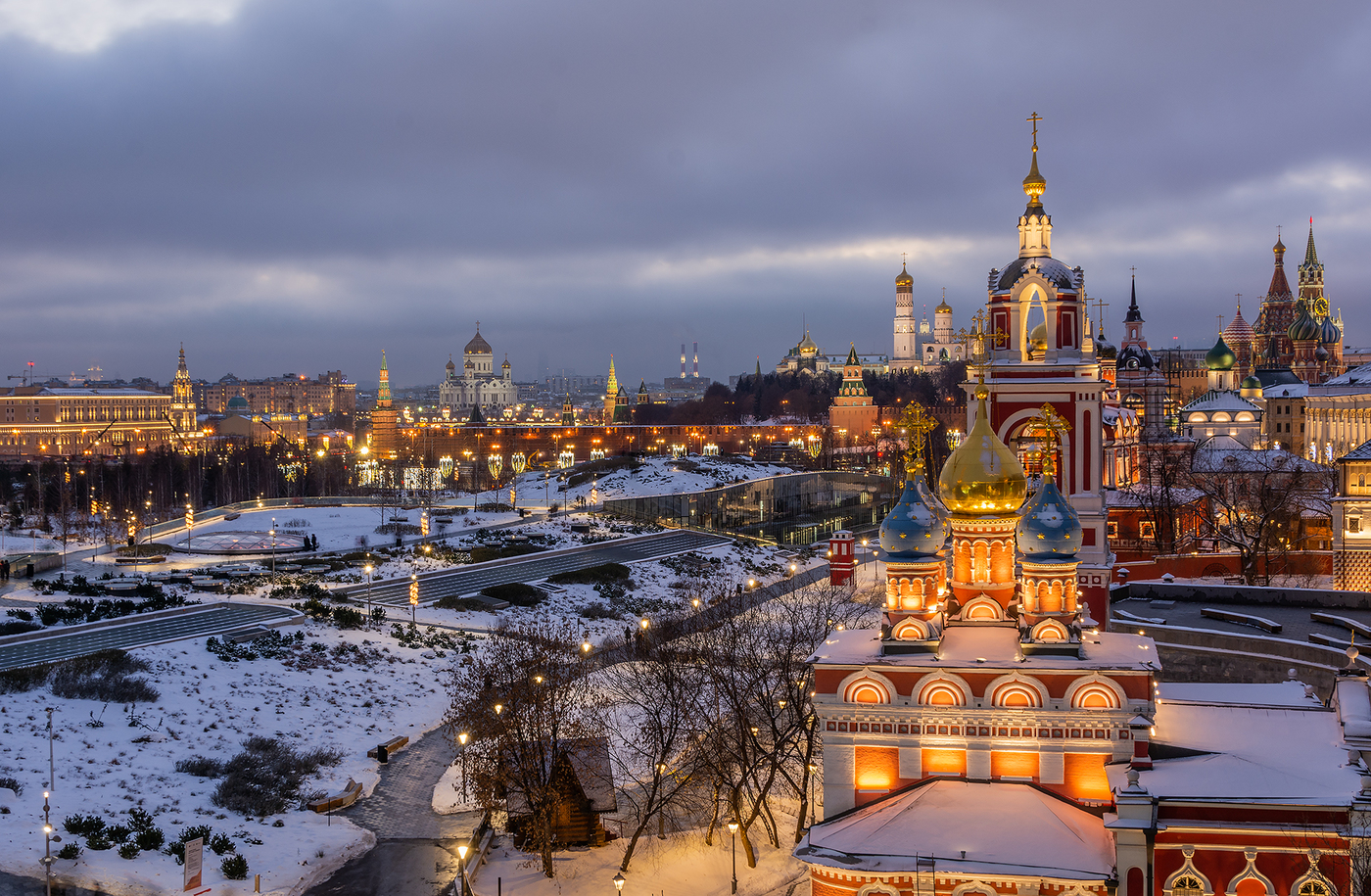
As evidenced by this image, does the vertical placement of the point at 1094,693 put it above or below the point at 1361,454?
below

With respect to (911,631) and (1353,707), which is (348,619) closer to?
(911,631)

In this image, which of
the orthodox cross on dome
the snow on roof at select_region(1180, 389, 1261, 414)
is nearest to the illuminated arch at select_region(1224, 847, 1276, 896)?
the orthodox cross on dome

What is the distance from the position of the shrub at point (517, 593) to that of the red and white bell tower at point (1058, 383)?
19.6 meters

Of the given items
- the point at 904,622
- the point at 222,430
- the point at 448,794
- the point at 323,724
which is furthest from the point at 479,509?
the point at 222,430

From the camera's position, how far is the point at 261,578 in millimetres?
37344

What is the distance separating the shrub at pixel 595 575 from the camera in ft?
137

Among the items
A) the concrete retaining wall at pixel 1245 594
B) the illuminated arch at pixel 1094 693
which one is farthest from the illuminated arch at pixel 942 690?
the concrete retaining wall at pixel 1245 594

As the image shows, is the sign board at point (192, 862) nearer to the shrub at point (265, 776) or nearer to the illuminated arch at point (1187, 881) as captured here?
the shrub at point (265, 776)

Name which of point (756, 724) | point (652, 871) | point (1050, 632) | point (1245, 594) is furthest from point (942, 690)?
point (1245, 594)

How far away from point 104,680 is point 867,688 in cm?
1811

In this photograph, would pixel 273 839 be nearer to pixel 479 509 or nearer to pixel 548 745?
pixel 548 745

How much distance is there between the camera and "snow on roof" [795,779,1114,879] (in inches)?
483

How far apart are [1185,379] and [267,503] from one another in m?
111

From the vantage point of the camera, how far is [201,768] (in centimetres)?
2125
